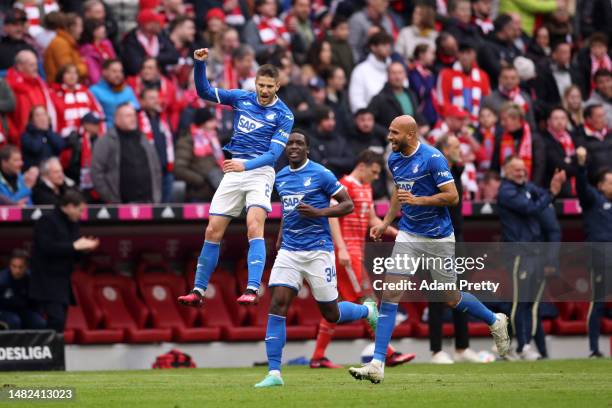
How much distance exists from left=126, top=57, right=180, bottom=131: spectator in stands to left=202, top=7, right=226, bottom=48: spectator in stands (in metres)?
1.03

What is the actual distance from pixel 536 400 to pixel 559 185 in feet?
25.3

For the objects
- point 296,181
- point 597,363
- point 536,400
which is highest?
point 296,181

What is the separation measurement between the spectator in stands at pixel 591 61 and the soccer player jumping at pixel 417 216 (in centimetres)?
1073

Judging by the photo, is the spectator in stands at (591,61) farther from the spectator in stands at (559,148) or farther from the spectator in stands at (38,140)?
the spectator in stands at (38,140)

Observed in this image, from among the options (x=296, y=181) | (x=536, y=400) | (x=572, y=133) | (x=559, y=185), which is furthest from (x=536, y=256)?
(x=536, y=400)

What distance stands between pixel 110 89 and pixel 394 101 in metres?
4.08

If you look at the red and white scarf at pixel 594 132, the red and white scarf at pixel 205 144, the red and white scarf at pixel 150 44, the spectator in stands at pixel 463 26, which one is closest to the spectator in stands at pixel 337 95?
the red and white scarf at pixel 205 144

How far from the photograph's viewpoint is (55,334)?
1678cm

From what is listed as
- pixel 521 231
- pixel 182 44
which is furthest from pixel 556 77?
pixel 182 44

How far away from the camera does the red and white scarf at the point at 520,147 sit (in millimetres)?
20031

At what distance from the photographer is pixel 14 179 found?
1798 cm

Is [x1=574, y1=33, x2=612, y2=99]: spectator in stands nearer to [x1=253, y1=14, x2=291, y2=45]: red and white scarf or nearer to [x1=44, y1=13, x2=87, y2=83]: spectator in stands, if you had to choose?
[x1=253, y1=14, x2=291, y2=45]: red and white scarf

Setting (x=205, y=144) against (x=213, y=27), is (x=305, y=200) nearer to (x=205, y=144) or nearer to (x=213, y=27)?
(x=205, y=144)

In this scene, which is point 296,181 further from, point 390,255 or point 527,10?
point 527,10
